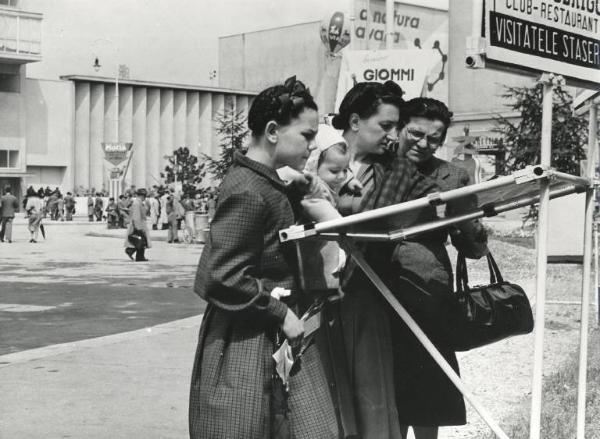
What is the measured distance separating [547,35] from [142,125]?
82.9 m

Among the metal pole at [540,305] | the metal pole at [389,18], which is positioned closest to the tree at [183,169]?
the metal pole at [389,18]

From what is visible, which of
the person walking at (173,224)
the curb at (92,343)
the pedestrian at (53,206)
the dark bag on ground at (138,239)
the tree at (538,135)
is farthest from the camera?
the pedestrian at (53,206)

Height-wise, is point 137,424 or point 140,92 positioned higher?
point 140,92

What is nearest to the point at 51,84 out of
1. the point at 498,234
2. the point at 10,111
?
the point at 10,111

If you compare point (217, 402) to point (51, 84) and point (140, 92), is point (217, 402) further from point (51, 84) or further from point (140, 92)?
point (140, 92)

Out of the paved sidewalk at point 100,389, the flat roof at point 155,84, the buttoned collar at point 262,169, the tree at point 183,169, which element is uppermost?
the flat roof at point 155,84

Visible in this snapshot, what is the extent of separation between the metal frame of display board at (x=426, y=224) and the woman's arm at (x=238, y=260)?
11 cm

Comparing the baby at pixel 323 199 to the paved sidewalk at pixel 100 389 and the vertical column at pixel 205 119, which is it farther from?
the vertical column at pixel 205 119

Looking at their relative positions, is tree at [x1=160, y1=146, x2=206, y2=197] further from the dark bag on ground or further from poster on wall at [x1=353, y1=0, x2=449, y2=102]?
poster on wall at [x1=353, y1=0, x2=449, y2=102]

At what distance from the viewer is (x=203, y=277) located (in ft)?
11.7

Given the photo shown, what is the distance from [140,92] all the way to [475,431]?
81.5 meters

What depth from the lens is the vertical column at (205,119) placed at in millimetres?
89500

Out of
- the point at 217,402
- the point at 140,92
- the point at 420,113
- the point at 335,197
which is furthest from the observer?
the point at 140,92

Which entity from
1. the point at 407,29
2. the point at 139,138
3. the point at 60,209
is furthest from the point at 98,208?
the point at 407,29
